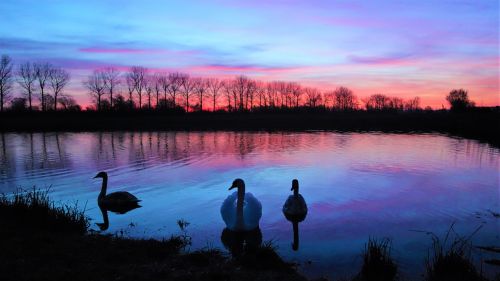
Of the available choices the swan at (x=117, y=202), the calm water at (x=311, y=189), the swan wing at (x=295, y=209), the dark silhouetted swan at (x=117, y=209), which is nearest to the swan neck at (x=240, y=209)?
the calm water at (x=311, y=189)

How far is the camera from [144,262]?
19.5 feet

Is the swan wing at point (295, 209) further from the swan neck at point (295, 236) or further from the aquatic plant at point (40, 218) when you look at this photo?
the aquatic plant at point (40, 218)

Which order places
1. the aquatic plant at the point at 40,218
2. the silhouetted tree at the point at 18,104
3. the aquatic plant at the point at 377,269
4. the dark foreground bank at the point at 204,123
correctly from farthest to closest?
the silhouetted tree at the point at 18,104
the dark foreground bank at the point at 204,123
the aquatic plant at the point at 40,218
the aquatic plant at the point at 377,269

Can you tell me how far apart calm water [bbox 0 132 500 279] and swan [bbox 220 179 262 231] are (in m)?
0.35

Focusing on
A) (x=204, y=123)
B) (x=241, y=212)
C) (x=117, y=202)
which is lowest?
(x=204, y=123)

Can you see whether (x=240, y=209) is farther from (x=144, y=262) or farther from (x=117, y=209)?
(x=117, y=209)

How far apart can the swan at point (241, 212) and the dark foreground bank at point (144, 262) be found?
151cm

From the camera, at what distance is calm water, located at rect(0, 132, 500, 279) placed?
26.7 ft

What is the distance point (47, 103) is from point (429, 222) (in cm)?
7274

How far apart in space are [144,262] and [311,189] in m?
Result: 8.07

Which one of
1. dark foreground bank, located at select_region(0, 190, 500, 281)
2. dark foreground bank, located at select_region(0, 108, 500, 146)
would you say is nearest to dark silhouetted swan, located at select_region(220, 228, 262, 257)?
dark foreground bank, located at select_region(0, 190, 500, 281)

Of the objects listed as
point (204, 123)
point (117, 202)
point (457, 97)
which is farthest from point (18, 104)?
point (457, 97)

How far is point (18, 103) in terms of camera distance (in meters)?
67.3

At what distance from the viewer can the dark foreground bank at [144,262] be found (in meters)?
5.33
